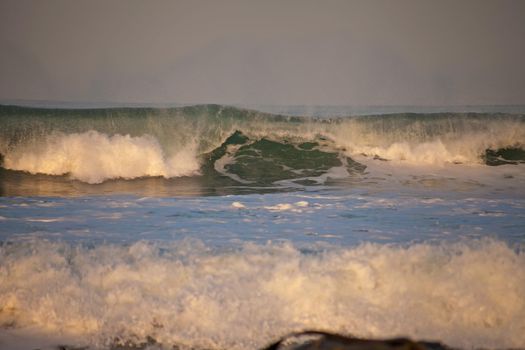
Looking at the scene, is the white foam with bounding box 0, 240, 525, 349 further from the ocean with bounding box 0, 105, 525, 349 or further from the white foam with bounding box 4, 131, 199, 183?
the white foam with bounding box 4, 131, 199, 183

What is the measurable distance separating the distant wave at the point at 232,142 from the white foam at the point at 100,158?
2 centimetres

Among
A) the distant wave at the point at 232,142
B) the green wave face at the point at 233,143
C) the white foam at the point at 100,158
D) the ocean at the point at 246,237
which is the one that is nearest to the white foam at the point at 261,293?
the ocean at the point at 246,237

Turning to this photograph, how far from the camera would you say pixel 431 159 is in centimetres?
1166

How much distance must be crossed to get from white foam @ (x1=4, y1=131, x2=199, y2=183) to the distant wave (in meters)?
0.02

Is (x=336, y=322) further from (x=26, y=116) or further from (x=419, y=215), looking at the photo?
(x=26, y=116)

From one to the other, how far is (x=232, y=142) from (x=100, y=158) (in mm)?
2840

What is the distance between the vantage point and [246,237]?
5.57 metres

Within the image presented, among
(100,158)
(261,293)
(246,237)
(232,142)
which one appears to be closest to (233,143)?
(232,142)

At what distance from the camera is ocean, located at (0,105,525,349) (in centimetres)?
396

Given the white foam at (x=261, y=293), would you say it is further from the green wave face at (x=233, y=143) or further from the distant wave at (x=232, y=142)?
the distant wave at (x=232, y=142)

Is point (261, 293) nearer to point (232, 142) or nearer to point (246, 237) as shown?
point (246, 237)

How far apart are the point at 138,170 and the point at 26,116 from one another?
344 centimetres

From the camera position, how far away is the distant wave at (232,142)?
35.2ft

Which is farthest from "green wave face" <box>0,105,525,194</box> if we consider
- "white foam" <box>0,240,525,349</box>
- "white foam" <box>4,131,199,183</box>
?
"white foam" <box>0,240,525,349</box>
